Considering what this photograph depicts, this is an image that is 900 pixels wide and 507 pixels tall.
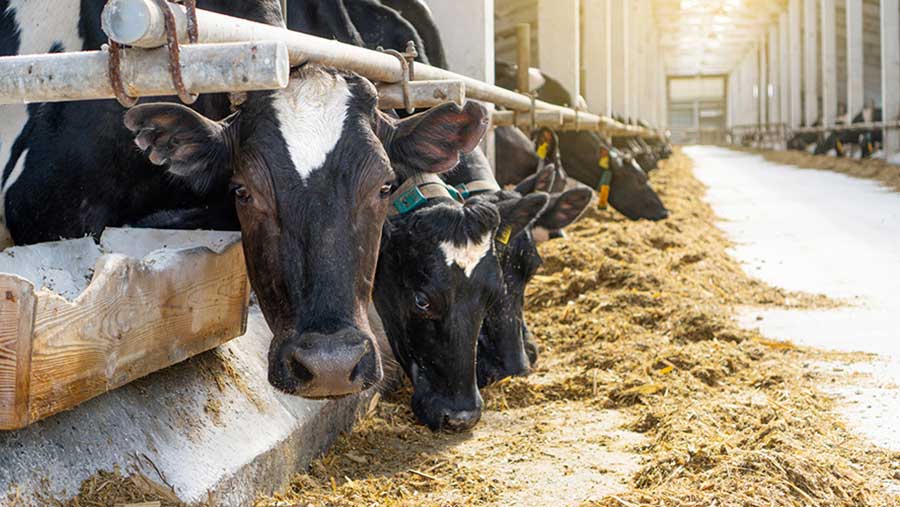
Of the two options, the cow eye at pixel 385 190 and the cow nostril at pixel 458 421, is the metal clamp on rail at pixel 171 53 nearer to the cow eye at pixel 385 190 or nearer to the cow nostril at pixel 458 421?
the cow eye at pixel 385 190

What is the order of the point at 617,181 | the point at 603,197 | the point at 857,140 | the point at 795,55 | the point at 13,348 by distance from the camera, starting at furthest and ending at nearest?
the point at 795,55 < the point at 857,140 < the point at 617,181 < the point at 603,197 < the point at 13,348

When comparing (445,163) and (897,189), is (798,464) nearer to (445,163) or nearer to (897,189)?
(445,163)

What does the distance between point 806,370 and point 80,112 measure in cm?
323

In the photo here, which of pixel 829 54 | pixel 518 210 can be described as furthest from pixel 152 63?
pixel 829 54

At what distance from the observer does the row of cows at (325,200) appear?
2.81 metres

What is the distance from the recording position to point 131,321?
2570mm

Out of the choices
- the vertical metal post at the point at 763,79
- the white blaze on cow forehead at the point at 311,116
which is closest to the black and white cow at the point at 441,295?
the white blaze on cow forehead at the point at 311,116

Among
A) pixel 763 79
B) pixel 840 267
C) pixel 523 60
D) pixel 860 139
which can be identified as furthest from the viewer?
pixel 763 79

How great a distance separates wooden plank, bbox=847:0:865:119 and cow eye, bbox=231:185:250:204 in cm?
2610

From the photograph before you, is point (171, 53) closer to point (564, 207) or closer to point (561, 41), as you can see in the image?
point (564, 207)

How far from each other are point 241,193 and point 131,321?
0.57 metres

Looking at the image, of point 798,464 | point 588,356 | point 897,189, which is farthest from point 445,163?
point 897,189

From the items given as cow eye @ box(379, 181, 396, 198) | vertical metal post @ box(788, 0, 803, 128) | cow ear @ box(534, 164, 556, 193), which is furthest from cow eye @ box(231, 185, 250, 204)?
vertical metal post @ box(788, 0, 803, 128)

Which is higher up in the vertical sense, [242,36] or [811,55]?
[811,55]
